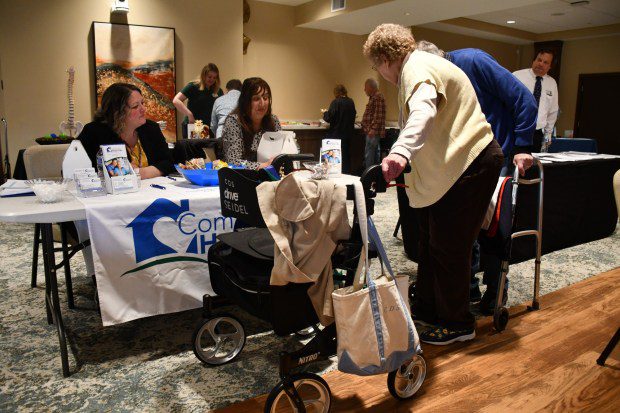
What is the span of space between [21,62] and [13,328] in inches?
171

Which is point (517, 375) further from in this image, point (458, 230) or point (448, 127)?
point (448, 127)

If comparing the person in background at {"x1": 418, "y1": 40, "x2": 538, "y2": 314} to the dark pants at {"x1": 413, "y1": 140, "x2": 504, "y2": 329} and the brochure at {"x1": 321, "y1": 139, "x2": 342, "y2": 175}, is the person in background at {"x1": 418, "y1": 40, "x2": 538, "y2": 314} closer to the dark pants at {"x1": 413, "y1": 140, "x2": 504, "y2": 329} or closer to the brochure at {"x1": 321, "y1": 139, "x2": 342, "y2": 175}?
the dark pants at {"x1": 413, "y1": 140, "x2": 504, "y2": 329}

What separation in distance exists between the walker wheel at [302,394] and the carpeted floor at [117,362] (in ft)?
0.80

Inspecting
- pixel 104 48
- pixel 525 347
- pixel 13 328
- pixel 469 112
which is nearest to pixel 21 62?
pixel 104 48

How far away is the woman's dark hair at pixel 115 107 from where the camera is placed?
97.0 inches

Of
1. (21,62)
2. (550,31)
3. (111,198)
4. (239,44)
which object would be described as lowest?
(111,198)

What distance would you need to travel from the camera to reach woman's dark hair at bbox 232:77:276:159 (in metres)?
2.76

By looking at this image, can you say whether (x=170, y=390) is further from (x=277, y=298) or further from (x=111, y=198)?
(x=111, y=198)

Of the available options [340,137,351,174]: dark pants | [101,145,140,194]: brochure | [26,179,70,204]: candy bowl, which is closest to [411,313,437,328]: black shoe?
[101,145,140,194]: brochure

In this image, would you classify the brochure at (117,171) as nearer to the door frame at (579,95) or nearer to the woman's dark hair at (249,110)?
the woman's dark hair at (249,110)

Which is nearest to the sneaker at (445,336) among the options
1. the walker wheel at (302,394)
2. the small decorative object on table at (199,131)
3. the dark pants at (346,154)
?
the walker wheel at (302,394)

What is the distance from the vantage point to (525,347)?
85.4 inches

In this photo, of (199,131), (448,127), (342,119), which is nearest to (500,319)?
(448,127)

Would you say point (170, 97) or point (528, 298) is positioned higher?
point (170, 97)
